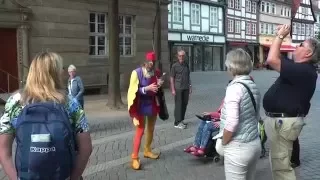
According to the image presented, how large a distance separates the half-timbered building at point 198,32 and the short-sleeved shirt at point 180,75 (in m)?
26.9

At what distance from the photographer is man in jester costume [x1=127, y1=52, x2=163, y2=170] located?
6.66 meters

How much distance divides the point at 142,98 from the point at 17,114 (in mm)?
4068

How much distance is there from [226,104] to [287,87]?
0.77 metres

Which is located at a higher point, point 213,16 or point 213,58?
point 213,16

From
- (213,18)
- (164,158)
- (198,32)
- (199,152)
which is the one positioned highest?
(213,18)

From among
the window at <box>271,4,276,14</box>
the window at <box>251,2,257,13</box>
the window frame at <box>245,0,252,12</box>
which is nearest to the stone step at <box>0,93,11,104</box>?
the window frame at <box>245,0,252,12</box>

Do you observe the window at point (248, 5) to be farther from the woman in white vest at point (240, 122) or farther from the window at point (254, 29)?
the woman in white vest at point (240, 122)

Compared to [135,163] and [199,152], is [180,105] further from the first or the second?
[135,163]

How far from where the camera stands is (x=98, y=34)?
19.6 metres

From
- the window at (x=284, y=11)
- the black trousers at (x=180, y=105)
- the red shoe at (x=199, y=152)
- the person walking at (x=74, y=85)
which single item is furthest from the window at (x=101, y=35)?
the window at (x=284, y=11)

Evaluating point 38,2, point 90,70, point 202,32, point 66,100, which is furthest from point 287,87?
point 202,32

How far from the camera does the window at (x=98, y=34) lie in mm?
19422

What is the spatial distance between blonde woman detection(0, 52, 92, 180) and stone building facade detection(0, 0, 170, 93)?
13268mm

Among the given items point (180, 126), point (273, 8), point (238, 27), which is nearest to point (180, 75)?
point (180, 126)
